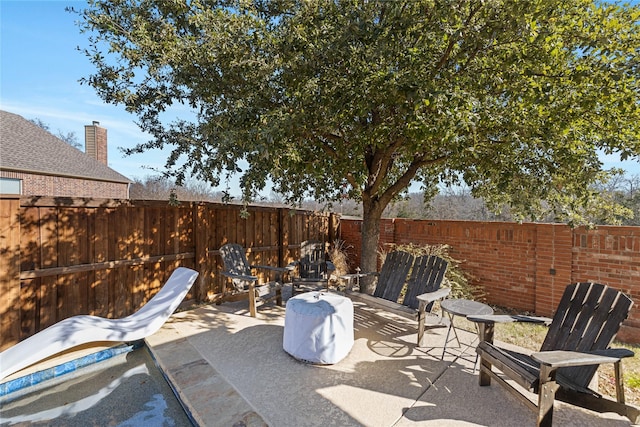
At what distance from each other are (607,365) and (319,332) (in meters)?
3.38

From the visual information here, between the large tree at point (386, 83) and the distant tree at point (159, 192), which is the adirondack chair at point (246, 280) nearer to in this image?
the large tree at point (386, 83)

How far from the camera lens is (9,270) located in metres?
3.55

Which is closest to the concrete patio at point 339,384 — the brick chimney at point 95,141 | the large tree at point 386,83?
the large tree at point 386,83

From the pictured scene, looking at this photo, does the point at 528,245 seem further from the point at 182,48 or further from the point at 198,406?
the point at 182,48

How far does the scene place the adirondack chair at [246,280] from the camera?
4715 millimetres

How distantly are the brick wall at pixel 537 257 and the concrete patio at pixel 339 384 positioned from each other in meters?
2.14

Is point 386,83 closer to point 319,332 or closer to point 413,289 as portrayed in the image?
point 413,289

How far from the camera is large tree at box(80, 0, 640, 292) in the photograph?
3.40 m

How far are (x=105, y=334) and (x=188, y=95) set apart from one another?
11.4ft

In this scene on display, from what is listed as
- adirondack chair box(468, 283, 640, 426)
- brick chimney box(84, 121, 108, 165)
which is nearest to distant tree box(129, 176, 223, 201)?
brick chimney box(84, 121, 108, 165)

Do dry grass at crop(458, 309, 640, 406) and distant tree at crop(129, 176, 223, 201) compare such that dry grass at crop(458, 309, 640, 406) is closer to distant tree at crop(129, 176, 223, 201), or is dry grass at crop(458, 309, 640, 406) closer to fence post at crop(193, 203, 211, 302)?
fence post at crop(193, 203, 211, 302)

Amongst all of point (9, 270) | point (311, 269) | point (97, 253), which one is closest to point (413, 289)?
point (311, 269)

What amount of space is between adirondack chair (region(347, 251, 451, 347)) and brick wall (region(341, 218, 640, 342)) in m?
2.39

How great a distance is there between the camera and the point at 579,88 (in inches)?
140
